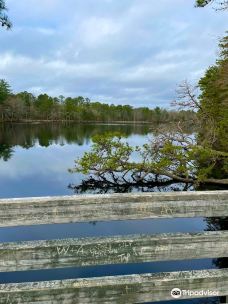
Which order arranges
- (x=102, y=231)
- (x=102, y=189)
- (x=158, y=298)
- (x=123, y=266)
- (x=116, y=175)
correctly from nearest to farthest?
(x=158, y=298) → (x=123, y=266) → (x=102, y=231) → (x=102, y=189) → (x=116, y=175)

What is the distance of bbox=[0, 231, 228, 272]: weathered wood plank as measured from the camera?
8.09 feet

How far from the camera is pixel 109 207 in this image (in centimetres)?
295

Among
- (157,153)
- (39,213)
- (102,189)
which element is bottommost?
(102,189)

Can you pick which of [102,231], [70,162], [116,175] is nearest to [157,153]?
[116,175]

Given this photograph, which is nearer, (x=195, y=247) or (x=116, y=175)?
(x=195, y=247)

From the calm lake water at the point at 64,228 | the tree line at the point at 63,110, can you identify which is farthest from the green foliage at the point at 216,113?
the tree line at the point at 63,110

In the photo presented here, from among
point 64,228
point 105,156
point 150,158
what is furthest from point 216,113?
point 64,228

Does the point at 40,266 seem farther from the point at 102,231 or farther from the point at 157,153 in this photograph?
the point at 157,153

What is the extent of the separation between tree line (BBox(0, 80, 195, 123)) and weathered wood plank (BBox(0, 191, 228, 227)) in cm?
10308

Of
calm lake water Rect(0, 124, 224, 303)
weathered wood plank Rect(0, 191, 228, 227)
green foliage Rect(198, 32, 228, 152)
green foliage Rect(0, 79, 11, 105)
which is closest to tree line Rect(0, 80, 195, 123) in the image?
green foliage Rect(0, 79, 11, 105)

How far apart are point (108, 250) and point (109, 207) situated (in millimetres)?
461

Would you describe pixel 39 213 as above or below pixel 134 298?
above

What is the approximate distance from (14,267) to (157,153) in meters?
20.7

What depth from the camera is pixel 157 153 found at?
22.9 metres
